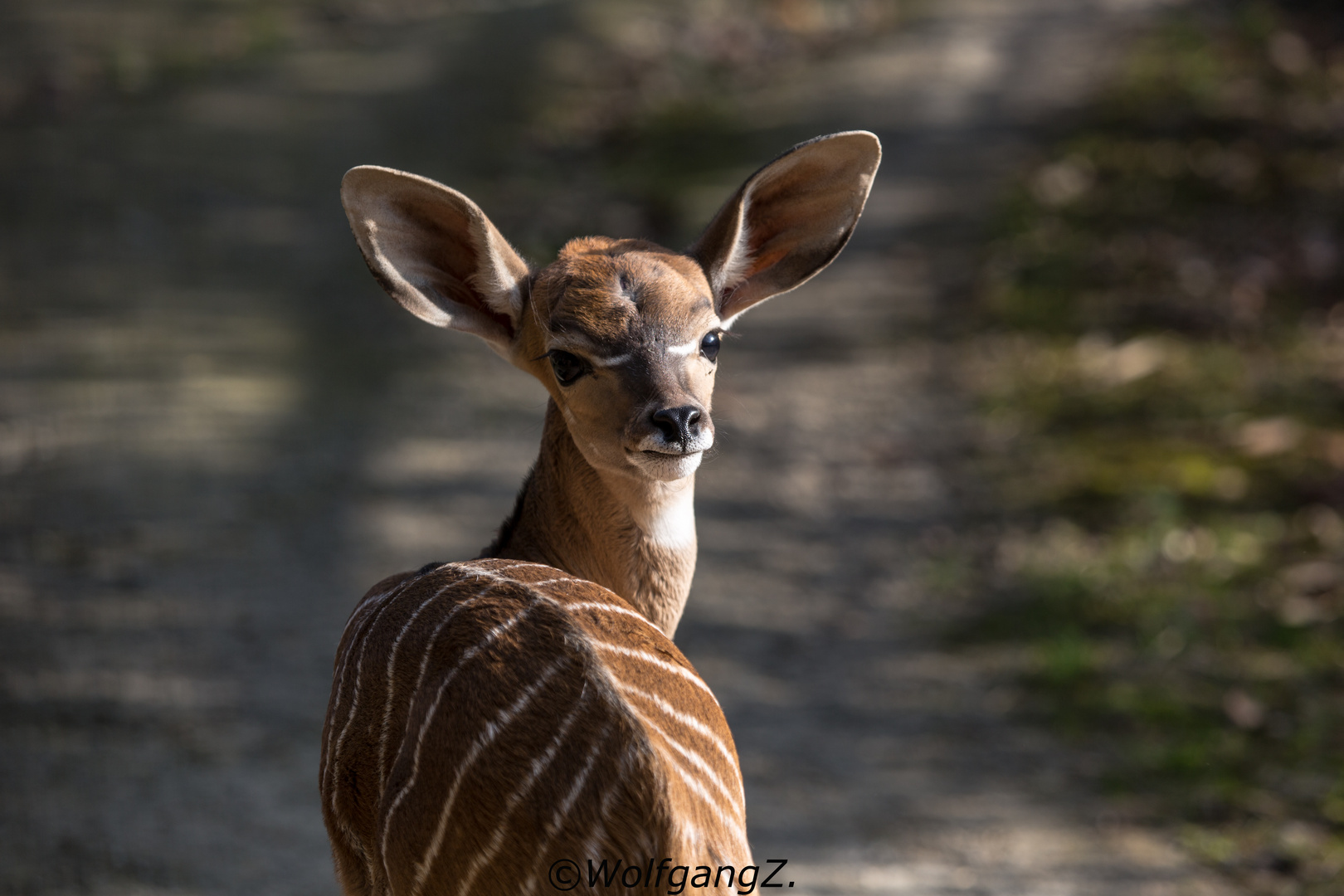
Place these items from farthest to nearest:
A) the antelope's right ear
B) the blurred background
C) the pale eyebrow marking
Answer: the blurred background → the antelope's right ear → the pale eyebrow marking

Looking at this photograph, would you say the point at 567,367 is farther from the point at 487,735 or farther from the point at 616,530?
the point at 487,735

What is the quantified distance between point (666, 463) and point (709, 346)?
0.36m

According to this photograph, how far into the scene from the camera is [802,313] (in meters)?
10.4

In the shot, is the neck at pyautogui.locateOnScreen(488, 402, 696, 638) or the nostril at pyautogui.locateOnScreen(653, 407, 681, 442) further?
the neck at pyautogui.locateOnScreen(488, 402, 696, 638)

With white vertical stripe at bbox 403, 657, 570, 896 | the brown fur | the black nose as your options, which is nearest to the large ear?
the brown fur

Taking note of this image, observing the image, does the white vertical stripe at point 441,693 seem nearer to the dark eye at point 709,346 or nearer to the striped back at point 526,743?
the striped back at point 526,743

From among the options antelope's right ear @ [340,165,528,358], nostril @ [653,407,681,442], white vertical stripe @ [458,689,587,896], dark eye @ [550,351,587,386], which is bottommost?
white vertical stripe @ [458,689,587,896]

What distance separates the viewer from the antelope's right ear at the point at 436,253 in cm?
294

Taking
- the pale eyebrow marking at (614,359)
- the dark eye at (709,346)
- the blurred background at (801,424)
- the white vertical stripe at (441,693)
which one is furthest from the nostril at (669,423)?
the blurred background at (801,424)

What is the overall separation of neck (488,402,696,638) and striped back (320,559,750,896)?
1.50 ft

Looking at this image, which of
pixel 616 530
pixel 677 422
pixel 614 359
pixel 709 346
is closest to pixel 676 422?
pixel 677 422

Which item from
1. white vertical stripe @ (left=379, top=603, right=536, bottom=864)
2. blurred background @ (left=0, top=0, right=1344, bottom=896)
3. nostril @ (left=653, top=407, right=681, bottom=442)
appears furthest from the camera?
blurred background @ (left=0, top=0, right=1344, bottom=896)

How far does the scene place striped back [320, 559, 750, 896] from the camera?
83.0 inches

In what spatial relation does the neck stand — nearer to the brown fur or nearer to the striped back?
the brown fur
